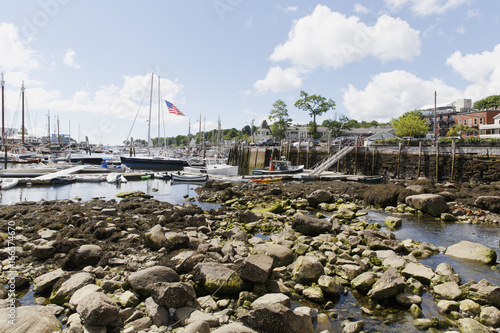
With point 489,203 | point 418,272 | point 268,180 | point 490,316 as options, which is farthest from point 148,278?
point 268,180

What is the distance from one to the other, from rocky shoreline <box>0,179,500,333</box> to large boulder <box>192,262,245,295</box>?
0.03 m

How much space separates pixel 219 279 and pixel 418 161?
3432cm

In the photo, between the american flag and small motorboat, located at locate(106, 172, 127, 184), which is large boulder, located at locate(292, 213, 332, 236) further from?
the american flag

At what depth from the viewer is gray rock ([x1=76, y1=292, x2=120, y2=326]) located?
6887 mm

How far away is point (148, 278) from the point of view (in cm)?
870

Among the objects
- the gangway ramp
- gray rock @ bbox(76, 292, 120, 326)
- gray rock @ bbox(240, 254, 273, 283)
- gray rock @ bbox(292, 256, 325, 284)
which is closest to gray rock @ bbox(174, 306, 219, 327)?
gray rock @ bbox(76, 292, 120, 326)

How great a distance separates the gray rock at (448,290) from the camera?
860cm

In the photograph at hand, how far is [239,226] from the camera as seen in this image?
1681 centimetres

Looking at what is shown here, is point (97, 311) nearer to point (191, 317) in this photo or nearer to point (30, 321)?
point (30, 321)

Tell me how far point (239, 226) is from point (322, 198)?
8.87 meters

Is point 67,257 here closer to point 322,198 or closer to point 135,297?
point 135,297

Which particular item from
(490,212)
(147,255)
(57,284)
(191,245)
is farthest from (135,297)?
(490,212)

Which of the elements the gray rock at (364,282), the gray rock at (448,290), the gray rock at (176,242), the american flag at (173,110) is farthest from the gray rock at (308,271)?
the american flag at (173,110)

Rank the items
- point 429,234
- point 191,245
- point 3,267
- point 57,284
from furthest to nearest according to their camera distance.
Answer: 1. point 429,234
2. point 191,245
3. point 3,267
4. point 57,284
